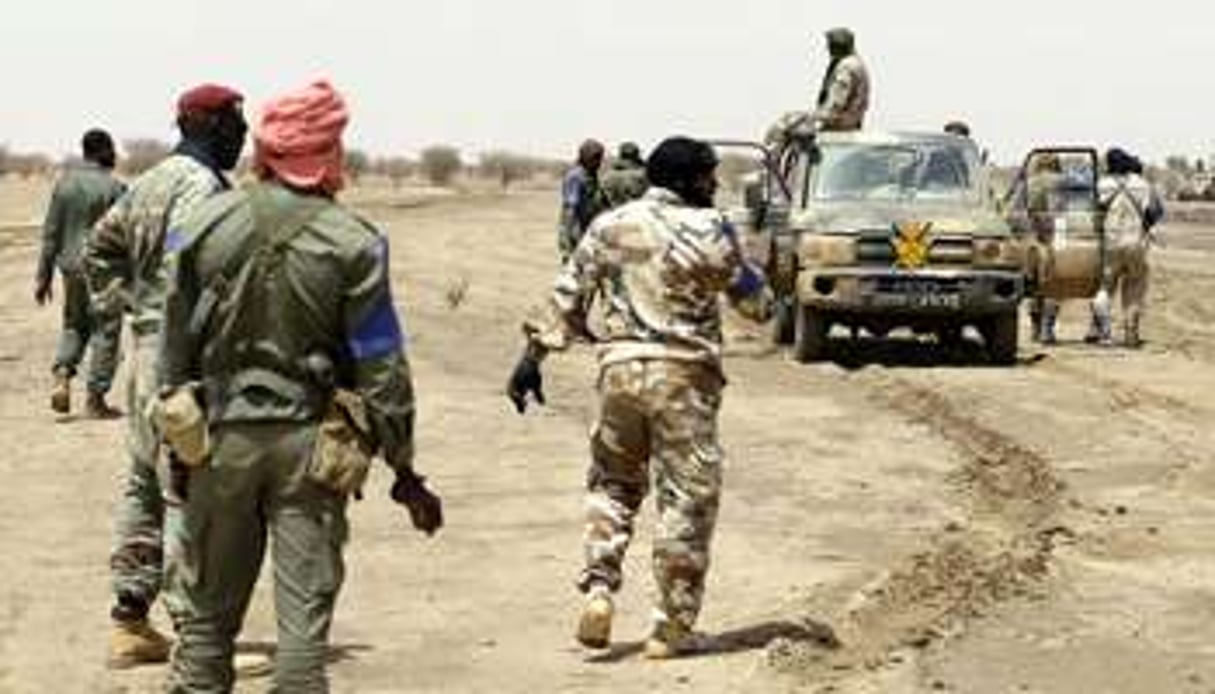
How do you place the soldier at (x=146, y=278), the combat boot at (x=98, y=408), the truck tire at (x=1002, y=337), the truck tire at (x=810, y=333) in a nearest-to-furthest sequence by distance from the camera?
1. the soldier at (x=146, y=278)
2. the combat boot at (x=98, y=408)
3. the truck tire at (x=1002, y=337)
4. the truck tire at (x=810, y=333)

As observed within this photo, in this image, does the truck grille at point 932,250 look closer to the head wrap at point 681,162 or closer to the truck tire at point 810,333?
the truck tire at point 810,333

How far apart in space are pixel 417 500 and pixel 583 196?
1412 cm

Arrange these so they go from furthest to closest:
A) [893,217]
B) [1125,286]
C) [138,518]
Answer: [1125,286] → [893,217] → [138,518]

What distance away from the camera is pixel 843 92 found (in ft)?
67.8

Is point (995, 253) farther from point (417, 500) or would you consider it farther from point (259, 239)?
point (259, 239)

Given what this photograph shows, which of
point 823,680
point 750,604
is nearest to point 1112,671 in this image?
point 823,680

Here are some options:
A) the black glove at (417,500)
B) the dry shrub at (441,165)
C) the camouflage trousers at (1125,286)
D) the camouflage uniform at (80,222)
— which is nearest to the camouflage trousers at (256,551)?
the black glove at (417,500)

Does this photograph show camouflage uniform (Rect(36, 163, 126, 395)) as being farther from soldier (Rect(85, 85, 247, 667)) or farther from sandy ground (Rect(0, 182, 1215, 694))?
soldier (Rect(85, 85, 247, 667))

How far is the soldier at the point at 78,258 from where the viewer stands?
45.9ft

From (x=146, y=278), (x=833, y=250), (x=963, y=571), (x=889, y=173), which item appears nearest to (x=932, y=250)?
(x=833, y=250)

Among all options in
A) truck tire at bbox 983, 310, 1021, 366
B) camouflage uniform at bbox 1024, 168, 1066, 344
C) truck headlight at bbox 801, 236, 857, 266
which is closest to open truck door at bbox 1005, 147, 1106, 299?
camouflage uniform at bbox 1024, 168, 1066, 344

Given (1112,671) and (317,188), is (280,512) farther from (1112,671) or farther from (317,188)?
(1112,671)

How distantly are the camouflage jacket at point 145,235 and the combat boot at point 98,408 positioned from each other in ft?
22.3

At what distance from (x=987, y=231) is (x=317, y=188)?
1330 cm
